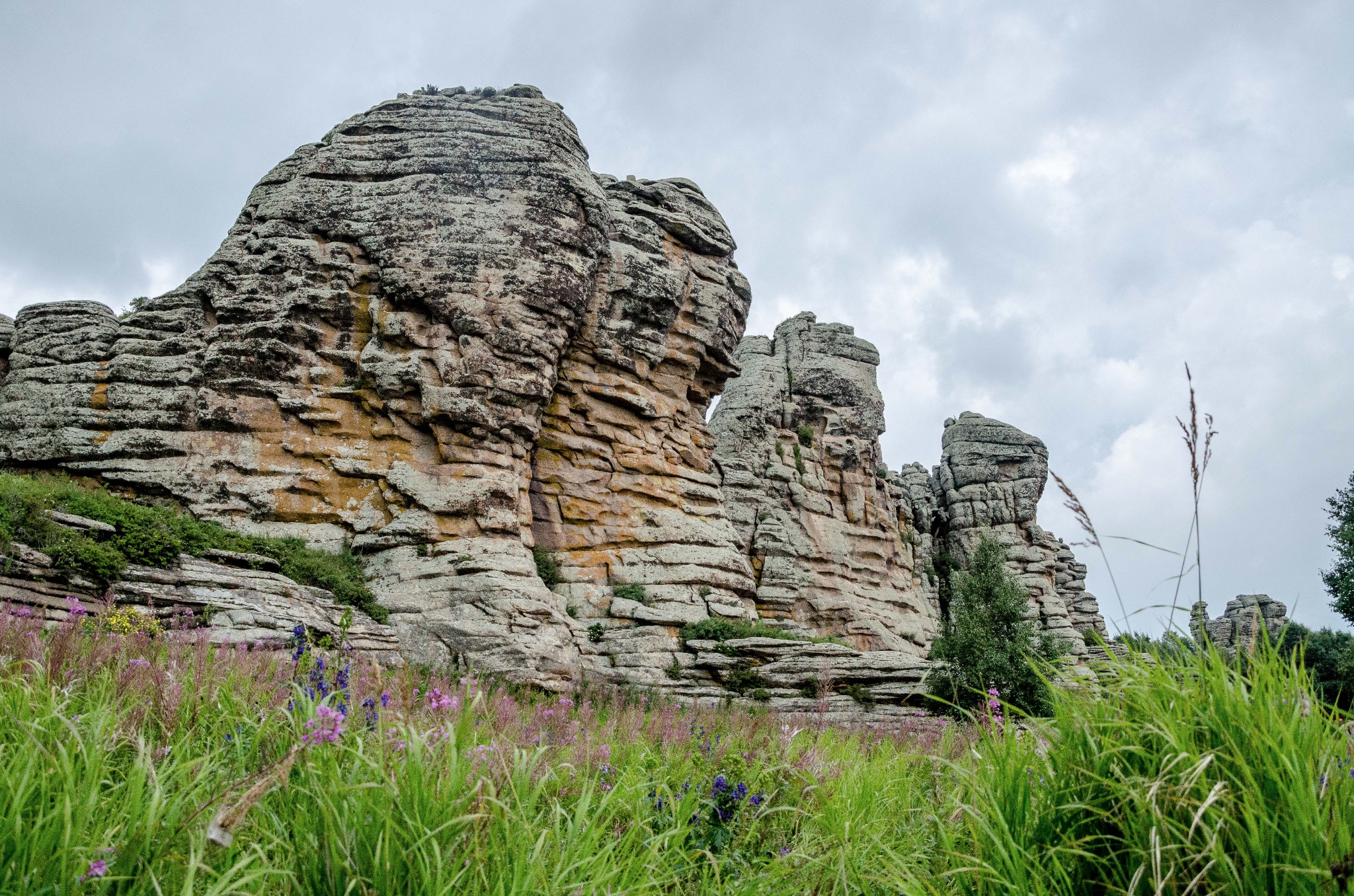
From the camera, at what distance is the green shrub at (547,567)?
24109 millimetres

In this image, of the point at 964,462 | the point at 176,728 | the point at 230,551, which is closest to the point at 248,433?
the point at 230,551

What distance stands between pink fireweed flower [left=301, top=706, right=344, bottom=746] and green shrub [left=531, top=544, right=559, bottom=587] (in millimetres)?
20804

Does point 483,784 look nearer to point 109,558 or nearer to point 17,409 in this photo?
point 109,558

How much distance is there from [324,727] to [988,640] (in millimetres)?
20376

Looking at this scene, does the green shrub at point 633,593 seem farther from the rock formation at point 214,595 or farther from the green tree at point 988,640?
the green tree at point 988,640


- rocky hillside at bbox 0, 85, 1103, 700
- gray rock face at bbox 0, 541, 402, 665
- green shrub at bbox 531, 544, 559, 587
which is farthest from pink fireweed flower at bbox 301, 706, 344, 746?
green shrub at bbox 531, 544, 559, 587

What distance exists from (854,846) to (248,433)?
2138 cm

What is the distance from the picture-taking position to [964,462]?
55.6 meters

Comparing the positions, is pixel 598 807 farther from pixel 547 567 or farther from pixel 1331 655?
pixel 1331 655

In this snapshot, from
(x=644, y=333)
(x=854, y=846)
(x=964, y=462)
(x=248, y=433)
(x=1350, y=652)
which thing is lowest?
A: (x=854, y=846)

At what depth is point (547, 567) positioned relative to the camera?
2438cm

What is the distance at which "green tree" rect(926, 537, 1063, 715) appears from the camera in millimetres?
19406

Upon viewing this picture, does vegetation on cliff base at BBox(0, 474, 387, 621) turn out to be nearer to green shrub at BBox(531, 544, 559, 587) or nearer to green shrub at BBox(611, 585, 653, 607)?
green shrub at BBox(531, 544, 559, 587)

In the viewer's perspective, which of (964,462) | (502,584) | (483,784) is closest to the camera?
(483,784)
